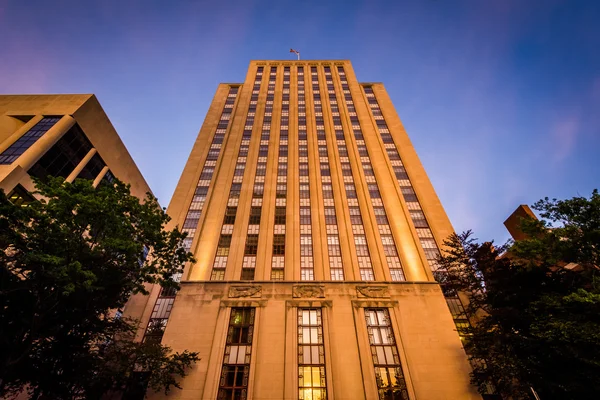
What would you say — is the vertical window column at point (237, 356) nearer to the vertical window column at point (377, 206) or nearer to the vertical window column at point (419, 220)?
the vertical window column at point (377, 206)

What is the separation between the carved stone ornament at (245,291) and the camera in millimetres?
28203

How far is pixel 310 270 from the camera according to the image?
31453 millimetres

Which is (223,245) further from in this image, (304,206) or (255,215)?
(304,206)

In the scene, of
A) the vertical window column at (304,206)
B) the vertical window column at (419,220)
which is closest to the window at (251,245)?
the vertical window column at (304,206)

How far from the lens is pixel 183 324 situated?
26.2m

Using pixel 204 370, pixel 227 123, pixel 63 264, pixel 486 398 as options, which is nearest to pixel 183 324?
pixel 204 370

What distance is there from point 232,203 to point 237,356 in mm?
19847

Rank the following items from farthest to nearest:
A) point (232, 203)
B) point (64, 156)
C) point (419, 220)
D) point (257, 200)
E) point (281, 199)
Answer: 1. point (281, 199)
2. point (257, 200)
3. point (232, 203)
4. point (419, 220)
5. point (64, 156)

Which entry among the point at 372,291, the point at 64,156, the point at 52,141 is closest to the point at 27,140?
the point at 52,141

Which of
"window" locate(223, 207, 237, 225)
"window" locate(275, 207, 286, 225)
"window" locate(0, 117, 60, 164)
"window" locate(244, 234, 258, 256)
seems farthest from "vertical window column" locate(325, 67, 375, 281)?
"window" locate(0, 117, 60, 164)

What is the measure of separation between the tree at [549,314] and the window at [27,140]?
49.1m

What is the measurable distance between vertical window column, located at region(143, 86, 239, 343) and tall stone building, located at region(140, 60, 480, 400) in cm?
19

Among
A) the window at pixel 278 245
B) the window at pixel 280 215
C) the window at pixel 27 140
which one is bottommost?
the window at pixel 278 245

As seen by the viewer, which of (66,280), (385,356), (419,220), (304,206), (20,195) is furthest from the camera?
(304,206)
